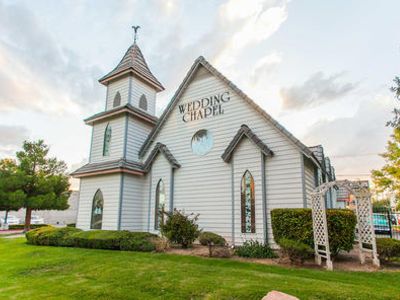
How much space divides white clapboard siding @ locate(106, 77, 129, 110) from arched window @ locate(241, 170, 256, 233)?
9.96 m

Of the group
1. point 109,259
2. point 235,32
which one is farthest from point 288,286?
point 235,32

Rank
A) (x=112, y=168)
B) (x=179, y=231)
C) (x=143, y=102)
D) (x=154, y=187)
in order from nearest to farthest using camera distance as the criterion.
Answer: (x=179, y=231) < (x=112, y=168) < (x=154, y=187) < (x=143, y=102)

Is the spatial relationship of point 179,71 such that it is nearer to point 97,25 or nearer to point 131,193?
point 97,25

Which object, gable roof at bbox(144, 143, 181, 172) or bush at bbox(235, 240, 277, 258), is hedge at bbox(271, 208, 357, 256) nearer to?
bush at bbox(235, 240, 277, 258)

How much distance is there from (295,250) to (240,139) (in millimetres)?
5534

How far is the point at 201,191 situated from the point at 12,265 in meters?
8.22

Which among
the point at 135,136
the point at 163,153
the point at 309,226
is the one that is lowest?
the point at 309,226

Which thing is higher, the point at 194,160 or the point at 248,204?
the point at 194,160

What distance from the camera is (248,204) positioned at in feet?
37.2

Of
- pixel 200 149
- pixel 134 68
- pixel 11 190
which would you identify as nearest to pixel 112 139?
pixel 134 68

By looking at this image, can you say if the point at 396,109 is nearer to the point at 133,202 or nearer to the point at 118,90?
the point at 133,202

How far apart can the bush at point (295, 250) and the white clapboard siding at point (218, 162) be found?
2348 millimetres

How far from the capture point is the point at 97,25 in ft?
43.4

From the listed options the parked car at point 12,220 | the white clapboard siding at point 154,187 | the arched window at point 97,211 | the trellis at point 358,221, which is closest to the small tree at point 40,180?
the arched window at point 97,211
